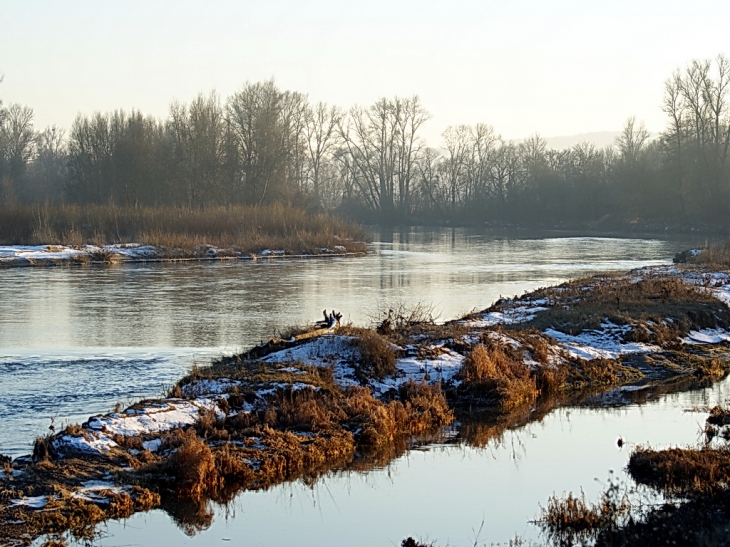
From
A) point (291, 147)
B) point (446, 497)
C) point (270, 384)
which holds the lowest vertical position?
point (446, 497)

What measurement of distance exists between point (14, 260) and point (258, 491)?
3586cm

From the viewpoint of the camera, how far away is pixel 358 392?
13156 mm

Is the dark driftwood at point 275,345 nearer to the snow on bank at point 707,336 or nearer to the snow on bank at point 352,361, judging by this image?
the snow on bank at point 352,361

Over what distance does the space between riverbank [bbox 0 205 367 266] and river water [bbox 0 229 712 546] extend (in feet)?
26.1

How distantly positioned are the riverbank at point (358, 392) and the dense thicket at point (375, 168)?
45.4 m

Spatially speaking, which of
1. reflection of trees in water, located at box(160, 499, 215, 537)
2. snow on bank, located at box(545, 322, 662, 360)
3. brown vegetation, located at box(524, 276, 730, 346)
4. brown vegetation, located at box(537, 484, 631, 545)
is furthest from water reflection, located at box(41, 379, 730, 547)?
brown vegetation, located at box(524, 276, 730, 346)

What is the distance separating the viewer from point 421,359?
1498cm

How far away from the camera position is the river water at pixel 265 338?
9.18m

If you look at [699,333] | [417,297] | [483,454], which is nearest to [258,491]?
[483,454]

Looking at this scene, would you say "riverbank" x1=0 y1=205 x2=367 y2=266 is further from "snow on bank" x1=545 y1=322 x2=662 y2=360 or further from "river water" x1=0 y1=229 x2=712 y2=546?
"snow on bank" x1=545 y1=322 x2=662 y2=360

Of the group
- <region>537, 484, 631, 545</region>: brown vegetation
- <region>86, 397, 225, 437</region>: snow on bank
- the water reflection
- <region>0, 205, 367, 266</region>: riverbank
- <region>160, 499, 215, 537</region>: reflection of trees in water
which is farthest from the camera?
<region>0, 205, 367, 266</region>: riverbank

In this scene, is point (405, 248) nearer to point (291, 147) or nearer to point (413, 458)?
point (291, 147)

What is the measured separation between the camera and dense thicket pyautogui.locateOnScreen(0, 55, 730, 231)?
208 ft

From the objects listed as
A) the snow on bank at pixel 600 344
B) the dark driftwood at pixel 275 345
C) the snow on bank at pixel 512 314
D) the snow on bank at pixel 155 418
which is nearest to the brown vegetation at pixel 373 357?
the dark driftwood at pixel 275 345
